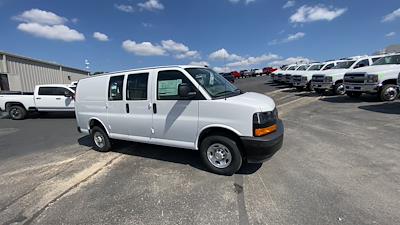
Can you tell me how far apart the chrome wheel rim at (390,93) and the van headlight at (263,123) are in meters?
A: 9.75

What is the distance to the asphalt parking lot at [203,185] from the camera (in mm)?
3107

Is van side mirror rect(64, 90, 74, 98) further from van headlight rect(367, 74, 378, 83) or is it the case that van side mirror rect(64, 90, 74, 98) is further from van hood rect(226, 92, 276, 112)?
van headlight rect(367, 74, 378, 83)

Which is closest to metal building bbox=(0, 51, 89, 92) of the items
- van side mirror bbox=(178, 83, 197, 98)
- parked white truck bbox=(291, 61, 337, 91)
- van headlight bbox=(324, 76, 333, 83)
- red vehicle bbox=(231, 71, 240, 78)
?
van side mirror bbox=(178, 83, 197, 98)

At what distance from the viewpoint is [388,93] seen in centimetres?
1070

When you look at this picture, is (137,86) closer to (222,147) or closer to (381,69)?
(222,147)

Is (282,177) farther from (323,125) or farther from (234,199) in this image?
(323,125)

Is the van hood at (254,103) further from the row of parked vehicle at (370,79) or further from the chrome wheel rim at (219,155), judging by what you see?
the row of parked vehicle at (370,79)

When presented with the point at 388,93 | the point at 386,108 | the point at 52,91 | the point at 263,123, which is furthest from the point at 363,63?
the point at 52,91

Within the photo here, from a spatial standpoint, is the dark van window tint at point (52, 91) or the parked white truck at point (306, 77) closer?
the dark van window tint at point (52, 91)

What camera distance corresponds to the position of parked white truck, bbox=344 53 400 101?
1055 cm

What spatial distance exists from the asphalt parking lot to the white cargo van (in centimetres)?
51

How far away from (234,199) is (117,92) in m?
3.41

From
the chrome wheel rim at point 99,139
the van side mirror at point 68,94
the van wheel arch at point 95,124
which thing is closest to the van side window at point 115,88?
the van wheel arch at point 95,124

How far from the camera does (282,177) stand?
13.4 ft
